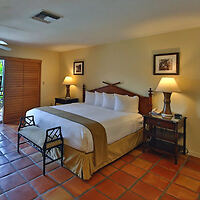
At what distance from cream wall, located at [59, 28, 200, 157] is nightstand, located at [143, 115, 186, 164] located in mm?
178

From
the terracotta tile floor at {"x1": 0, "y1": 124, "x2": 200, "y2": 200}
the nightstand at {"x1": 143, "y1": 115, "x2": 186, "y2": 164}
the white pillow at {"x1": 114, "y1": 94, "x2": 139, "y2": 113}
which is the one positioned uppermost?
the white pillow at {"x1": 114, "y1": 94, "x2": 139, "y2": 113}

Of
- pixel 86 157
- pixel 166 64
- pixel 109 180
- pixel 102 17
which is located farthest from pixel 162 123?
pixel 102 17

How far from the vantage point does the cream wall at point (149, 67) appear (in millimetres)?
3014

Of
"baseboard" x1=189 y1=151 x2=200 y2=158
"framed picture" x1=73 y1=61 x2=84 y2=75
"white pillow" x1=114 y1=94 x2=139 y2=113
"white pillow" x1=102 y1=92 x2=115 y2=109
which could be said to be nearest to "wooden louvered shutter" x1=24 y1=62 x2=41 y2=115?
"framed picture" x1=73 y1=61 x2=84 y2=75

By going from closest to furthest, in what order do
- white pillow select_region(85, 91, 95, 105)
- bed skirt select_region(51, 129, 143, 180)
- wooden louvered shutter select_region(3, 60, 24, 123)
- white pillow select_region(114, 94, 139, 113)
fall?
bed skirt select_region(51, 129, 143, 180) → white pillow select_region(114, 94, 139, 113) → white pillow select_region(85, 91, 95, 105) → wooden louvered shutter select_region(3, 60, 24, 123)

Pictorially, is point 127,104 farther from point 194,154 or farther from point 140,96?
point 194,154

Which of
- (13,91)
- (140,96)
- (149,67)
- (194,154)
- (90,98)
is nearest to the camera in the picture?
(194,154)

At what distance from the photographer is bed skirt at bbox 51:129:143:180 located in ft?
7.44

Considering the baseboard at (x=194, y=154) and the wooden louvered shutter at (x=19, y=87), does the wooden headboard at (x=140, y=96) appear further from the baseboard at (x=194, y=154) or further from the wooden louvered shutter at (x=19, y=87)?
the wooden louvered shutter at (x=19, y=87)

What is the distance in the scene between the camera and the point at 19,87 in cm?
512

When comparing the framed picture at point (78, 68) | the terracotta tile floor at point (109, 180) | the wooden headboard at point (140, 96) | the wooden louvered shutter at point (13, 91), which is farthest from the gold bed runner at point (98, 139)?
the wooden louvered shutter at point (13, 91)

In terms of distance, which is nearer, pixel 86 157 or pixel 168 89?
pixel 86 157

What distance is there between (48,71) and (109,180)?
183 inches

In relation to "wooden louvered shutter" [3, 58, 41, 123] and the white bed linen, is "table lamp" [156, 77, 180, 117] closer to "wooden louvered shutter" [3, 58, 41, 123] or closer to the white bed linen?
the white bed linen
